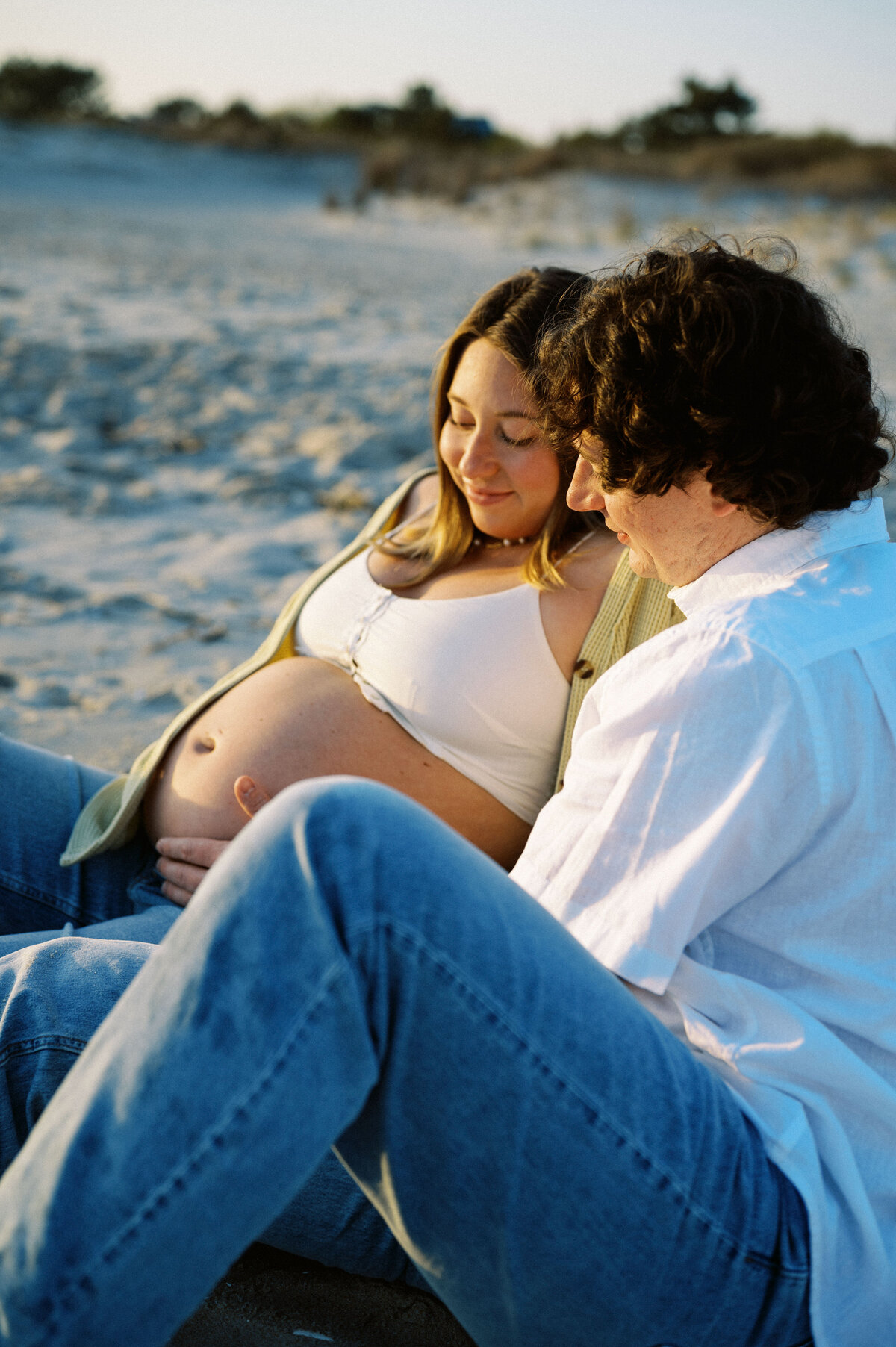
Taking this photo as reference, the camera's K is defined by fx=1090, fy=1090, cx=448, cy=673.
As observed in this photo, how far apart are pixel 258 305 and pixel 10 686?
17.4 feet

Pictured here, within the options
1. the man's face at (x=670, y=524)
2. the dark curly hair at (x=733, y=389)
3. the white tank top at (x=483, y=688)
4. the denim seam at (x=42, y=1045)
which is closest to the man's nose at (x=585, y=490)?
the man's face at (x=670, y=524)

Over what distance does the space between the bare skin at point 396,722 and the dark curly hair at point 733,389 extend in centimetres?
70

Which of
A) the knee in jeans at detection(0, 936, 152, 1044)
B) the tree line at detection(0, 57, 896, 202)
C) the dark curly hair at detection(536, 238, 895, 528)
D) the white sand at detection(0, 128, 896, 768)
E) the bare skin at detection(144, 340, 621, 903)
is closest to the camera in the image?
the dark curly hair at detection(536, 238, 895, 528)

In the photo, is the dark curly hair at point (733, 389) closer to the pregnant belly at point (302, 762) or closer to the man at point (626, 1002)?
the man at point (626, 1002)

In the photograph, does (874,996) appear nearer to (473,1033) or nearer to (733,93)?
(473,1033)

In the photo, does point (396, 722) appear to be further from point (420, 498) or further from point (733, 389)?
point (733, 389)

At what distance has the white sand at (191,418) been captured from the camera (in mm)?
3422

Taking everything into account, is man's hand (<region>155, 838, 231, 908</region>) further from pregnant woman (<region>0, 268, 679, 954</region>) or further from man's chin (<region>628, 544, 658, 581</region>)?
man's chin (<region>628, 544, 658, 581</region>)

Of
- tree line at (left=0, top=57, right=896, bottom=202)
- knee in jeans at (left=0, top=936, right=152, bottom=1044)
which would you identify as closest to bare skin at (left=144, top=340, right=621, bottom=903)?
knee in jeans at (left=0, top=936, right=152, bottom=1044)

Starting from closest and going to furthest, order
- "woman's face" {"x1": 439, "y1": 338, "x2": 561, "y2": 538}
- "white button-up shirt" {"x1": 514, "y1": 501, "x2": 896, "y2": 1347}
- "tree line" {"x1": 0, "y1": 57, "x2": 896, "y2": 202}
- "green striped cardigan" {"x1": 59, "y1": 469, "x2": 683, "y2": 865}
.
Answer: "white button-up shirt" {"x1": 514, "y1": 501, "x2": 896, "y2": 1347}, "green striped cardigan" {"x1": 59, "y1": 469, "x2": 683, "y2": 865}, "woman's face" {"x1": 439, "y1": 338, "x2": 561, "y2": 538}, "tree line" {"x1": 0, "y1": 57, "x2": 896, "y2": 202}

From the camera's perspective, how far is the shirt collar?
1.33 m

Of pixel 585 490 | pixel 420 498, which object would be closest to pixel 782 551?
pixel 585 490

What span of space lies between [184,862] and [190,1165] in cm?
108

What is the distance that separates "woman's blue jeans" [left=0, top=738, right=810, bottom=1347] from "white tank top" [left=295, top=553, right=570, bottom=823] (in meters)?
0.90
